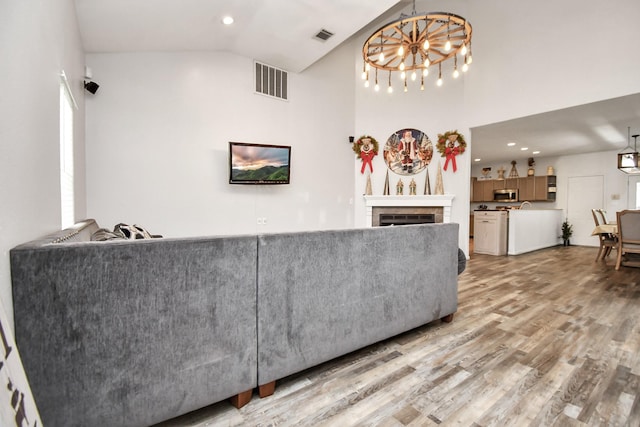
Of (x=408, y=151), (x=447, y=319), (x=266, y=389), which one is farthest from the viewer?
(x=408, y=151)

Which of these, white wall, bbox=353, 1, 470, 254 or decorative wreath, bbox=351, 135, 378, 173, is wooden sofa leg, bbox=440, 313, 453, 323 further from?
decorative wreath, bbox=351, 135, 378, 173

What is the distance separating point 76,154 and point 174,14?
6.17 ft

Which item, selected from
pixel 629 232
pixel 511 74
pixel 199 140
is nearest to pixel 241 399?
pixel 199 140

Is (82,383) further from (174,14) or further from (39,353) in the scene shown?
(174,14)

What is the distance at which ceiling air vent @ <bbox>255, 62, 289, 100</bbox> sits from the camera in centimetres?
481

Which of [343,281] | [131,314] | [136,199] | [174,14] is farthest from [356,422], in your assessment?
[174,14]

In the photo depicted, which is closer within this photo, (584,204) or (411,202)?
(411,202)

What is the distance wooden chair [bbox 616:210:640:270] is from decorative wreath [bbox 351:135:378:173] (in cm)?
405

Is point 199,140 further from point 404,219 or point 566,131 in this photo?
point 566,131

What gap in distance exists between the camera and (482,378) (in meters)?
1.66

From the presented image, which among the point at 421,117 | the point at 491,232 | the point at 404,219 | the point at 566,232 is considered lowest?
the point at 566,232

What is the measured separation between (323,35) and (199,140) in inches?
92.9

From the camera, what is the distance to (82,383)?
3.49ft

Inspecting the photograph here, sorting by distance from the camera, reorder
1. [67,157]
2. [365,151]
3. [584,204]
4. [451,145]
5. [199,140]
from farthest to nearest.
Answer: [584,204], [365,151], [451,145], [199,140], [67,157]
